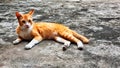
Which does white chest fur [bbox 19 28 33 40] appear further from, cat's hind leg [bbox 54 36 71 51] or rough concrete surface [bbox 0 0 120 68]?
cat's hind leg [bbox 54 36 71 51]

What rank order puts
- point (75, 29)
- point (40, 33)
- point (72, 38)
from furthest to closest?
point (75, 29), point (40, 33), point (72, 38)

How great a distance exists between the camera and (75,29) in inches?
164

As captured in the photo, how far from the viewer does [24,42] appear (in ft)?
12.1

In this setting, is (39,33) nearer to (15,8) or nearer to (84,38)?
(84,38)

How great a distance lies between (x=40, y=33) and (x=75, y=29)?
27.6 inches

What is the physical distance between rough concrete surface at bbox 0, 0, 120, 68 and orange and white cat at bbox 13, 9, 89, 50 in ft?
0.22

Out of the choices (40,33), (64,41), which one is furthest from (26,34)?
(64,41)

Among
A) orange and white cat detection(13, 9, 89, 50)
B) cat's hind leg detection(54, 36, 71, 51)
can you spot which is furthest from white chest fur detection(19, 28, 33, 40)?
cat's hind leg detection(54, 36, 71, 51)

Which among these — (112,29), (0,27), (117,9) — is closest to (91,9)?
(117,9)

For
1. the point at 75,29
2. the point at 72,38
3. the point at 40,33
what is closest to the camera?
the point at 72,38

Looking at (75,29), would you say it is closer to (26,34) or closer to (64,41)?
(64,41)

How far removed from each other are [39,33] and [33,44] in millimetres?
213

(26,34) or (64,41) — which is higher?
(26,34)

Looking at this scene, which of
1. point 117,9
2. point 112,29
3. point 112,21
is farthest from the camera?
point 117,9
